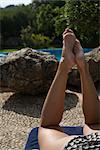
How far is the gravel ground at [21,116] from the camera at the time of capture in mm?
3219

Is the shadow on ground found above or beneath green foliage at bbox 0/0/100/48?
beneath

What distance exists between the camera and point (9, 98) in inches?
194

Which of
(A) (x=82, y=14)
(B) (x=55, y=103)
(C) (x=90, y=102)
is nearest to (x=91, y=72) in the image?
(A) (x=82, y=14)

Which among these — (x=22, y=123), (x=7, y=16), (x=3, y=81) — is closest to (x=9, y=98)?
(x=3, y=81)

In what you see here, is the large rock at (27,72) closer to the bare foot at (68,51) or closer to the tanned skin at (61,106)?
the bare foot at (68,51)

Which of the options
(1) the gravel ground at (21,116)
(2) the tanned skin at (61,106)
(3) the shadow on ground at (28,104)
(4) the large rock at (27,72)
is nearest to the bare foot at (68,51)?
(2) the tanned skin at (61,106)

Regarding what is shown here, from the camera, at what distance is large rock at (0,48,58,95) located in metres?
4.70

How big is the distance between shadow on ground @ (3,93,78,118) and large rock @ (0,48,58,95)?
0.11 m

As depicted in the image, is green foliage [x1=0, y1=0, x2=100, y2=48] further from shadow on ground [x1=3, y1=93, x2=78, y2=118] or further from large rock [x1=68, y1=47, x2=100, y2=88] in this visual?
shadow on ground [x1=3, y1=93, x2=78, y2=118]

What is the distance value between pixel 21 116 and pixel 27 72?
824 millimetres

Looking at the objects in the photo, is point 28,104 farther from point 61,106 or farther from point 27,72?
point 61,106

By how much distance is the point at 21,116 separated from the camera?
4090 mm

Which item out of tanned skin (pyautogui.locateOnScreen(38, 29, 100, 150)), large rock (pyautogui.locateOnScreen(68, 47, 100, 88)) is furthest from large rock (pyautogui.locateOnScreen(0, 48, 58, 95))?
tanned skin (pyautogui.locateOnScreen(38, 29, 100, 150))

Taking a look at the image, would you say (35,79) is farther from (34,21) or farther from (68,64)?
(34,21)
